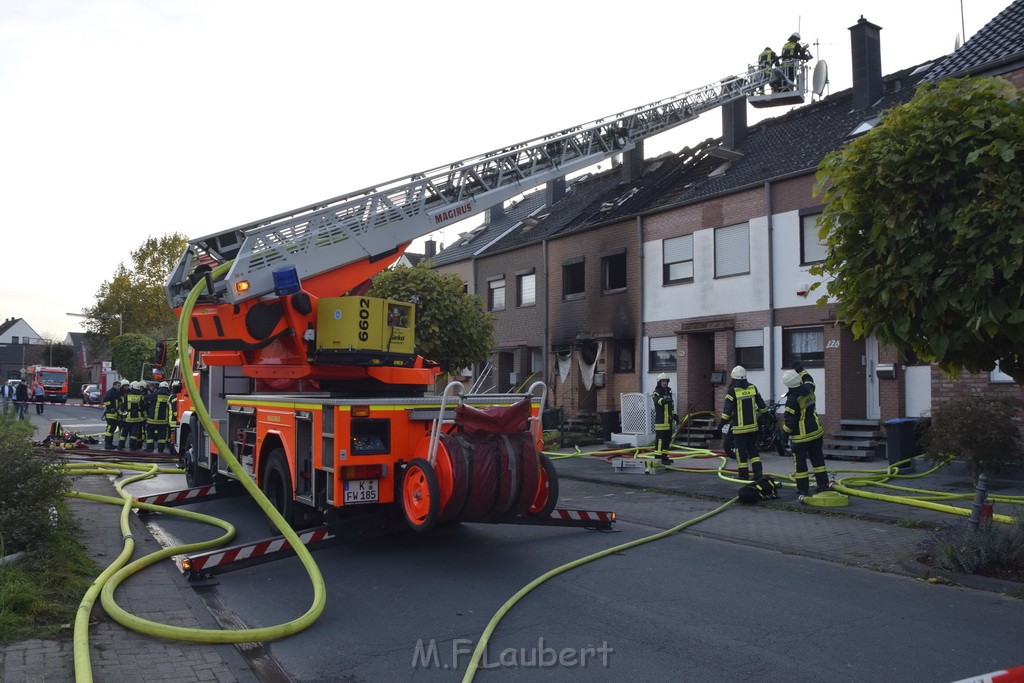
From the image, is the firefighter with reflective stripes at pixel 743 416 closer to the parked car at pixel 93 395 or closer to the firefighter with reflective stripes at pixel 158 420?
the firefighter with reflective stripes at pixel 158 420

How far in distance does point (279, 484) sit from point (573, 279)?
16687 mm

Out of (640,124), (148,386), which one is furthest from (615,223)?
(148,386)

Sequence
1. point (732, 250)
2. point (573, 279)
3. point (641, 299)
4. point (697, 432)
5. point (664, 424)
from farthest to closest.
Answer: point (573, 279) < point (641, 299) < point (697, 432) < point (732, 250) < point (664, 424)

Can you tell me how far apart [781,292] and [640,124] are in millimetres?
6077

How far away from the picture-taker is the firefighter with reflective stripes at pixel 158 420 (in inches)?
747

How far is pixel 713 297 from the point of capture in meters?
19.5

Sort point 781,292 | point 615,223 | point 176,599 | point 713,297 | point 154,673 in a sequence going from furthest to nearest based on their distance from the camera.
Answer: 1. point 615,223
2. point 713,297
3. point 781,292
4. point 176,599
5. point 154,673

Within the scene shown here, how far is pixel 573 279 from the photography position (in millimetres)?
24516

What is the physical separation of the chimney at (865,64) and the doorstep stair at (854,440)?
27.2 ft

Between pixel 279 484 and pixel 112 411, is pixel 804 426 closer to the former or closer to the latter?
pixel 279 484

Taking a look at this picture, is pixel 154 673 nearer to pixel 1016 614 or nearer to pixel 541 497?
pixel 541 497

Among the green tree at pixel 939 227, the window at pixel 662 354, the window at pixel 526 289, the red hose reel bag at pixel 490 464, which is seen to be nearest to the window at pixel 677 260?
the window at pixel 662 354

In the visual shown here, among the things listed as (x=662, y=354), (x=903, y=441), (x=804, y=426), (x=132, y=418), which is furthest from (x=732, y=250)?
(x=132, y=418)

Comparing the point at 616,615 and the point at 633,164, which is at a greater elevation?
the point at 633,164
